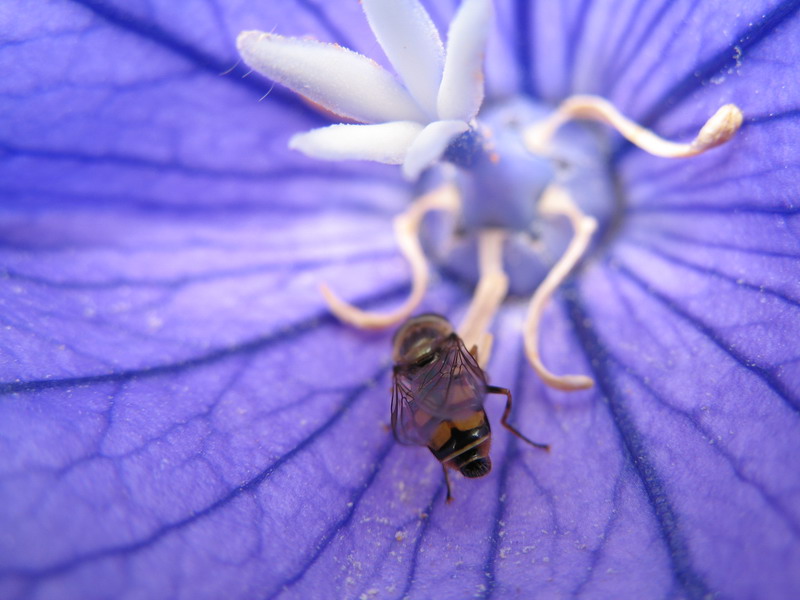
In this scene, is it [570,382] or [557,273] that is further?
[557,273]

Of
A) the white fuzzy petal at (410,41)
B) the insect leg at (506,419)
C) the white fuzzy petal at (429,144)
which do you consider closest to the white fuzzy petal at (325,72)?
the white fuzzy petal at (410,41)

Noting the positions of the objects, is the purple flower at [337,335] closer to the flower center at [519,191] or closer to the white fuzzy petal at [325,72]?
the flower center at [519,191]

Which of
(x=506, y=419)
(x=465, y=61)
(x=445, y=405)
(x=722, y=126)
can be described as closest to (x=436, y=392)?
(x=445, y=405)

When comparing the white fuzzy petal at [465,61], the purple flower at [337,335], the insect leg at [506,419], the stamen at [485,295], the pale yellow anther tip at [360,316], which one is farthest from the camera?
the pale yellow anther tip at [360,316]

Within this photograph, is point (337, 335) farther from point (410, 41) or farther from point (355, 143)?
point (410, 41)

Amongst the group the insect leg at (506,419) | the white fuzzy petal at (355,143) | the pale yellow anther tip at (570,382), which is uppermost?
the white fuzzy petal at (355,143)

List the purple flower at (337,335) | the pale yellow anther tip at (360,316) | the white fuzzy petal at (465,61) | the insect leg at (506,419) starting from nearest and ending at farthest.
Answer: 1. the purple flower at (337,335)
2. the white fuzzy petal at (465,61)
3. the insect leg at (506,419)
4. the pale yellow anther tip at (360,316)

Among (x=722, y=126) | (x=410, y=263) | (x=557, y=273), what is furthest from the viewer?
(x=410, y=263)

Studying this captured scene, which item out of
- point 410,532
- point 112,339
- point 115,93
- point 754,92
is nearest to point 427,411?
point 410,532
